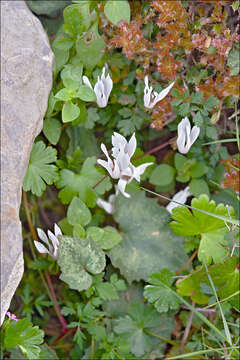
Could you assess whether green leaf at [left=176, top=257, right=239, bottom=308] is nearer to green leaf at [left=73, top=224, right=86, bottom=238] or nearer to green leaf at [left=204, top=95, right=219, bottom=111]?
green leaf at [left=73, top=224, right=86, bottom=238]

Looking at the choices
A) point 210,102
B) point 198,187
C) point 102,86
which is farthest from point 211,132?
point 102,86

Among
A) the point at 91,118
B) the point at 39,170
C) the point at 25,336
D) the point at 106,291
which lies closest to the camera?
the point at 25,336

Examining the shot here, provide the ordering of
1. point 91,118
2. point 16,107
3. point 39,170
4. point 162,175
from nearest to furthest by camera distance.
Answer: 1. point 16,107
2. point 39,170
3. point 91,118
4. point 162,175

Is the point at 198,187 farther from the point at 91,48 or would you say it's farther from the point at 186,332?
the point at 91,48

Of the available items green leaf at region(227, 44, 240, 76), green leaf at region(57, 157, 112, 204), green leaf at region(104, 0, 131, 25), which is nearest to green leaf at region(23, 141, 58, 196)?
green leaf at region(57, 157, 112, 204)

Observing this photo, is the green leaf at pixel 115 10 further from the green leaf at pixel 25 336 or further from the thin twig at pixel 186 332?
the thin twig at pixel 186 332

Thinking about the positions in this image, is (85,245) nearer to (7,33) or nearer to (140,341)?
(140,341)
